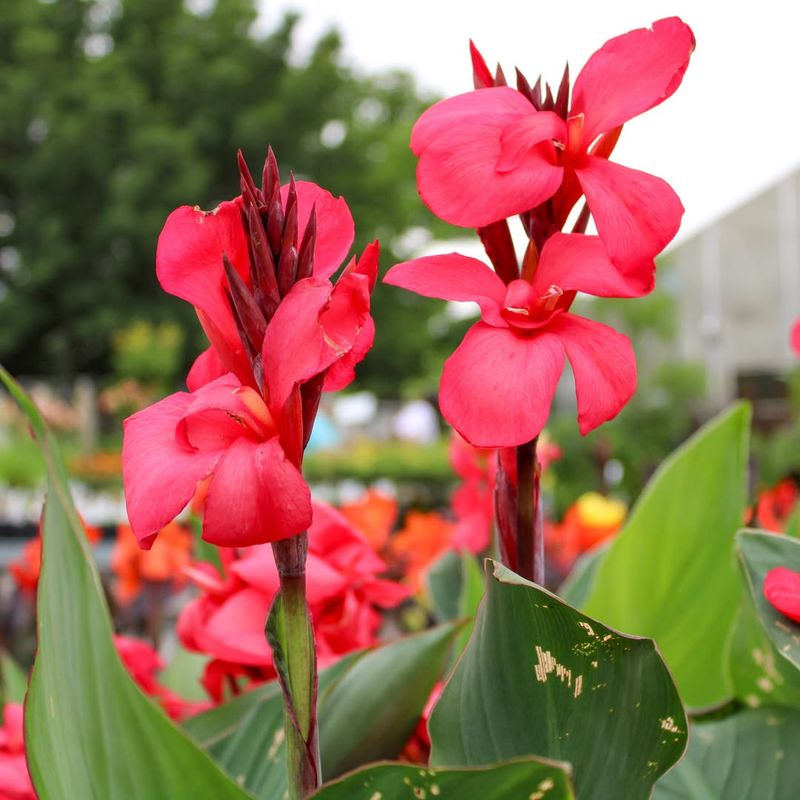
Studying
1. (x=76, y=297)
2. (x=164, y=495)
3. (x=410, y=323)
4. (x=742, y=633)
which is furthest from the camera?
(x=410, y=323)

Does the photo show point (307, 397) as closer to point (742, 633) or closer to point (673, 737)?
point (673, 737)

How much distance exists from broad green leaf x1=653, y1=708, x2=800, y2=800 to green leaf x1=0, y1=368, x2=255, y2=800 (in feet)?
0.55

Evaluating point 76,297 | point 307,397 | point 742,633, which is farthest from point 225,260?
point 76,297

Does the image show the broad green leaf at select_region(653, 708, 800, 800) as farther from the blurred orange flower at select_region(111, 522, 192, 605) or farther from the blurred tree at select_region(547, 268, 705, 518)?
the blurred orange flower at select_region(111, 522, 192, 605)

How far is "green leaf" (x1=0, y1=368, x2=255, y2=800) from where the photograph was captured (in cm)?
25

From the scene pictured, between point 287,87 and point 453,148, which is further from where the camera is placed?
point 287,87

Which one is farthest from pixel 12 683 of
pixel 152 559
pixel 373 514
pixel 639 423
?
pixel 639 423

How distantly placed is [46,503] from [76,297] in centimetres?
1332

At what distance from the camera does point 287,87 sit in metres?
13.2

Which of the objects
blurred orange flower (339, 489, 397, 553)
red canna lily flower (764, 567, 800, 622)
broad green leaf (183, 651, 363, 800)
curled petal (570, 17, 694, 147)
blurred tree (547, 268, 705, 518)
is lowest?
blurred tree (547, 268, 705, 518)

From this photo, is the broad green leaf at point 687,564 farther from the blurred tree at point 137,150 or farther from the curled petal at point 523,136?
the blurred tree at point 137,150

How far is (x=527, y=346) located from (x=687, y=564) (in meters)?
0.35

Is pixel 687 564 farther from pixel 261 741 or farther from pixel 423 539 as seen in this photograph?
pixel 423 539

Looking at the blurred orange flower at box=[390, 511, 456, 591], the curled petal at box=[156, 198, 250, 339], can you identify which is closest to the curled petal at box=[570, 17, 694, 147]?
the curled petal at box=[156, 198, 250, 339]
